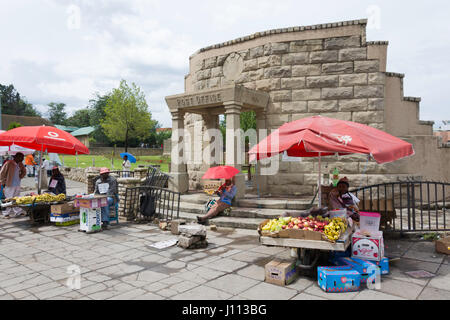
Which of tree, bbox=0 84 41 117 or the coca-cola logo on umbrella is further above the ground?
tree, bbox=0 84 41 117

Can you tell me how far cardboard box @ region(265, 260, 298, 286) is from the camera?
4.37 m

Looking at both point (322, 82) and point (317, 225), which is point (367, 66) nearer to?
point (322, 82)

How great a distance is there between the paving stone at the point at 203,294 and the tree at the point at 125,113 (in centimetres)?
4349

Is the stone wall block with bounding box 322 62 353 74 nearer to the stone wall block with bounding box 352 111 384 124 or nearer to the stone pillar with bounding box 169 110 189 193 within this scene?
the stone wall block with bounding box 352 111 384 124

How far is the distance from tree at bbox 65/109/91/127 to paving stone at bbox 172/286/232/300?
86.4 meters

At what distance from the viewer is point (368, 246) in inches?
193

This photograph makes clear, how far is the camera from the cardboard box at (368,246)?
4.82 m

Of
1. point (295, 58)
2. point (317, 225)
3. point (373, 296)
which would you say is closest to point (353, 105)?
point (295, 58)

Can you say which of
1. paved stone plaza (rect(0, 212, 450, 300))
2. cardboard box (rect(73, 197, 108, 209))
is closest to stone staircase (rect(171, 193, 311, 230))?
paved stone plaza (rect(0, 212, 450, 300))

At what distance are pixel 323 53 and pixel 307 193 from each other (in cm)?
475

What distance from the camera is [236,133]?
32.4 feet

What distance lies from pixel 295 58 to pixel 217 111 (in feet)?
11.7
